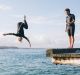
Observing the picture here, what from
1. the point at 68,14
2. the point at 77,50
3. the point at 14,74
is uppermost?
the point at 68,14

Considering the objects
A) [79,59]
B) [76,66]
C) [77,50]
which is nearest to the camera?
[79,59]

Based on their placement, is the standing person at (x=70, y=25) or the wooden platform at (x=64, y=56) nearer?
the wooden platform at (x=64, y=56)

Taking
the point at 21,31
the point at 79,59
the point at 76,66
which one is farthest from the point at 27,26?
the point at 76,66

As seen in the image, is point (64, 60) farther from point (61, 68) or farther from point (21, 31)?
point (21, 31)

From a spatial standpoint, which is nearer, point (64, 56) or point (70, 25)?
point (64, 56)

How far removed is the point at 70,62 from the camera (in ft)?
81.5

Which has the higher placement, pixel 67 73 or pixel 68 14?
pixel 68 14

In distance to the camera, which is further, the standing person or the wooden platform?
the standing person

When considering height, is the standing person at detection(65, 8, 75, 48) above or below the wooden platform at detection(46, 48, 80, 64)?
above

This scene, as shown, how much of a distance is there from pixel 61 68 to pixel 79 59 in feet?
12.3

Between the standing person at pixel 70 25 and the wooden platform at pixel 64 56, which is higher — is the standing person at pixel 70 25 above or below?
above

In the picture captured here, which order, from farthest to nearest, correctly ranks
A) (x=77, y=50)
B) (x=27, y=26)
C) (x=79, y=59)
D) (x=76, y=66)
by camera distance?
(x=77, y=50), (x=76, y=66), (x=79, y=59), (x=27, y=26)

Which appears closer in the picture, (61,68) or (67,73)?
(67,73)

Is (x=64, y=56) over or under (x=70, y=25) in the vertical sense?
under
